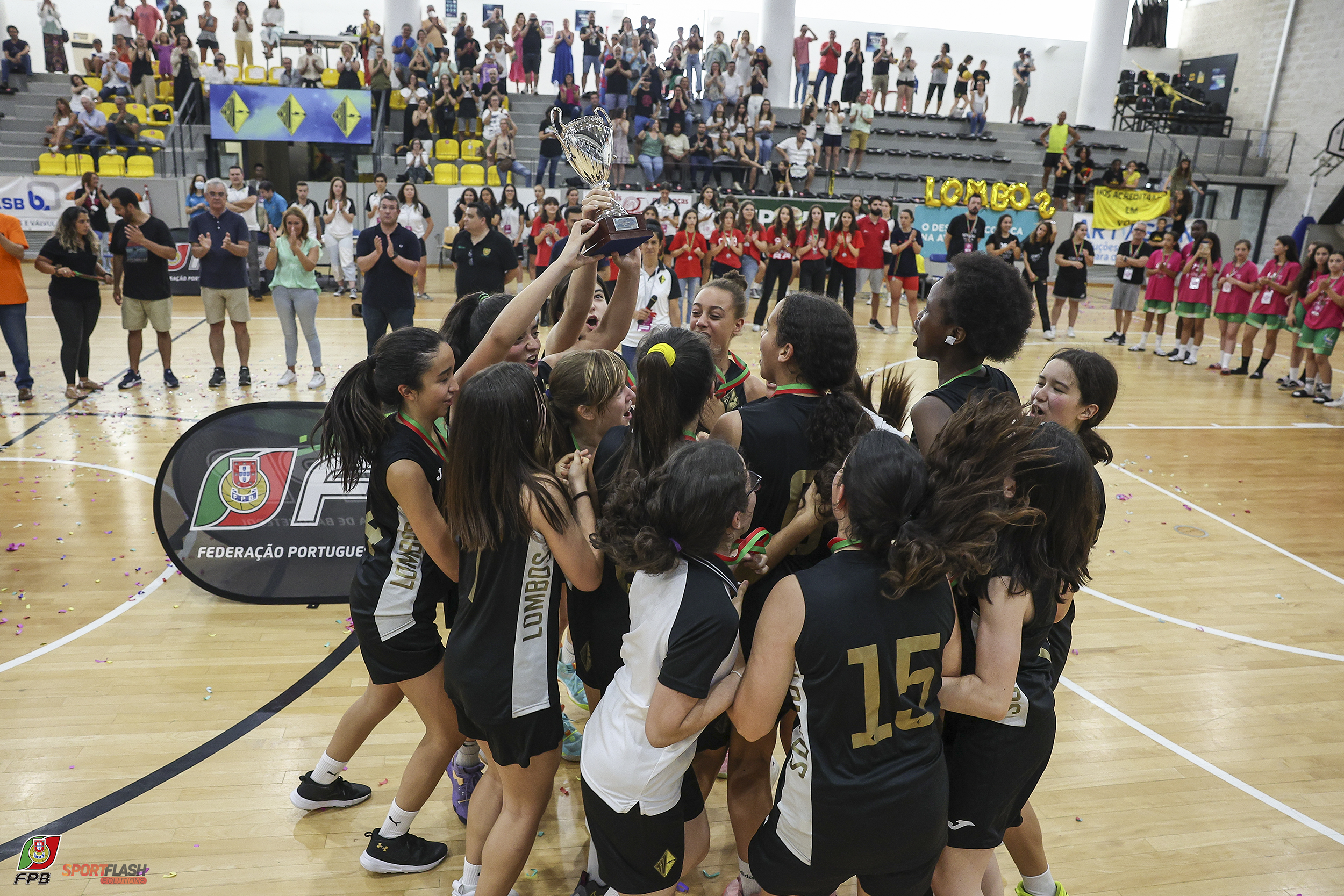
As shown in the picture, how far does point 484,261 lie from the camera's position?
26.3 ft

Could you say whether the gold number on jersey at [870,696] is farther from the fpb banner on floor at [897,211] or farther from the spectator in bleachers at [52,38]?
the spectator in bleachers at [52,38]

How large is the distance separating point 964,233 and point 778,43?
11.0 metres

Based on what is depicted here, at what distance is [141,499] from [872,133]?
18.8 metres

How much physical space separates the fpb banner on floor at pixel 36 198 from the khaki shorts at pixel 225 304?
952cm

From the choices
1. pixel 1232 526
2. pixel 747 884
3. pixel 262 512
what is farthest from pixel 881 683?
pixel 1232 526

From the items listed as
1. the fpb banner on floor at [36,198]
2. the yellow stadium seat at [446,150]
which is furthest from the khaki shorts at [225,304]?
the yellow stadium seat at [446,150]

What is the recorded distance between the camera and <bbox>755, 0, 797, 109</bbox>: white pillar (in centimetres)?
2120

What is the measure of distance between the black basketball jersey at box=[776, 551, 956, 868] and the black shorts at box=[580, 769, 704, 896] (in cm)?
31

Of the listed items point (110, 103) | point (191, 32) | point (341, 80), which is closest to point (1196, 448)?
point (341, 80)

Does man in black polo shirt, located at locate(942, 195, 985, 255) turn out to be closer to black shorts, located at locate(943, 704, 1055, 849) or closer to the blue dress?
the blue dress

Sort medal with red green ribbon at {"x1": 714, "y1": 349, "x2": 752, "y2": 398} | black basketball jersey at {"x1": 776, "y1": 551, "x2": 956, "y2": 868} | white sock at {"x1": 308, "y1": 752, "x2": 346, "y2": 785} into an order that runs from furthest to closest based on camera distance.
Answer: medal with red green ribbon at {"x1": 714, "y1": 349, "x2": 752, "y2": 398}, white sock at {"x1": 308, "y1": 752, "x2": 346, "y2": 785}, black basketball jersey at {"x1": 776, "y1": 551, "x2": 956, "y2": 868}

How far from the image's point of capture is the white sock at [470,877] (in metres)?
2.43

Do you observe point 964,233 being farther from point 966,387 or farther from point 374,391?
point 374,391

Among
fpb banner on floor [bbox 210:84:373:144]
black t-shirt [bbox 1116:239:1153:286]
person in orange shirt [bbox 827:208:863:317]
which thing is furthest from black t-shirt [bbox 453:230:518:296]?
fpb banner on floor [bbox 210:84:373:144]
